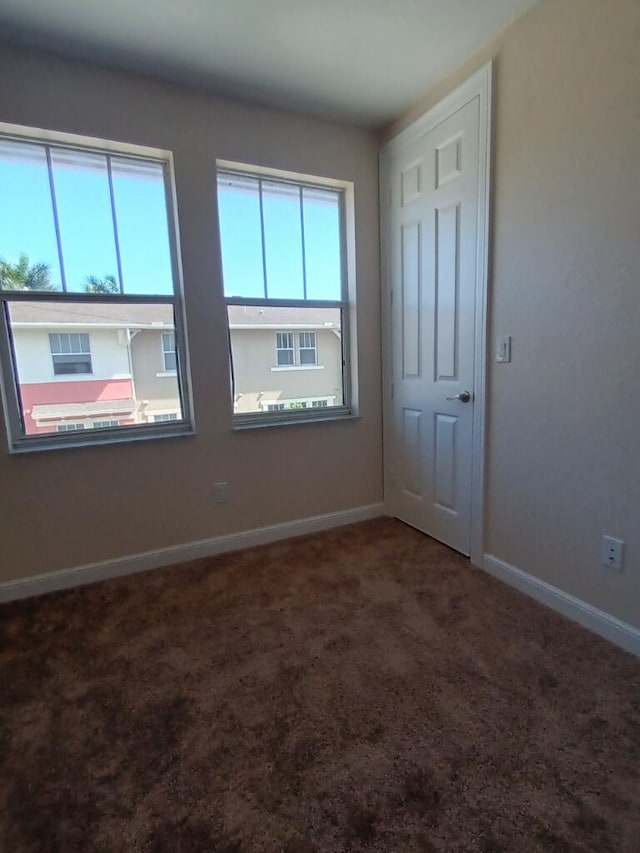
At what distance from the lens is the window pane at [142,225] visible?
7.36ft

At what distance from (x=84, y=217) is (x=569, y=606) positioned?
298cm

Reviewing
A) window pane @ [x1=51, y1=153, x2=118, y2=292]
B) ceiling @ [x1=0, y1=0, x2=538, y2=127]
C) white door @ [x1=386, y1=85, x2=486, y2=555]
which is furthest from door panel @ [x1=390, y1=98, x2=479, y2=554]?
window pane @ [x1=51, y1=153, x2=118, y2=292]

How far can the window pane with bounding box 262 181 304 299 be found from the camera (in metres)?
2.59

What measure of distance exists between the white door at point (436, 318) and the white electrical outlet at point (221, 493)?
1.19 m

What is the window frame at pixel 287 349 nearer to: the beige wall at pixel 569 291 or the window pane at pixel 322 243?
the window pane at pixel 322 243

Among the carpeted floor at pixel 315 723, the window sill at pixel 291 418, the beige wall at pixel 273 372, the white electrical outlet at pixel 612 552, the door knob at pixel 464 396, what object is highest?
the beige wall at pixel 273 372

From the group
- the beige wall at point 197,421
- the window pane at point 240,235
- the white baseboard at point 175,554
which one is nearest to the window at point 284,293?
the window pane at point 240,235

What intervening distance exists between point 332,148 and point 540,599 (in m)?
2.79

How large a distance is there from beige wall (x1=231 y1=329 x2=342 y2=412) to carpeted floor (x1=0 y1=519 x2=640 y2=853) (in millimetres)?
1199

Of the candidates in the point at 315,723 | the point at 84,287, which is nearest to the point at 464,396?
the point at 315,723

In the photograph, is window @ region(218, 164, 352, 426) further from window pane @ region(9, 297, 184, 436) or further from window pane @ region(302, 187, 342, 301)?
window pane @ region(9, 297, 184, 436)

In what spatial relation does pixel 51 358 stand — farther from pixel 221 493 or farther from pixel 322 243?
pixel 322 243

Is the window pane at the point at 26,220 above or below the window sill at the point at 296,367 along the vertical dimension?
above

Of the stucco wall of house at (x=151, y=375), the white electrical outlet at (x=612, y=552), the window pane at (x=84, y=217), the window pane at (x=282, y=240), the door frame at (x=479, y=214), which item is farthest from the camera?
the window pane at (x=282, y=240)
